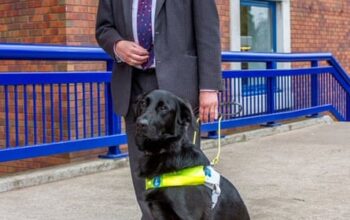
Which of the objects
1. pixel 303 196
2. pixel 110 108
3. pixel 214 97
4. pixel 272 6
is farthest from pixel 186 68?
pixel 272 6

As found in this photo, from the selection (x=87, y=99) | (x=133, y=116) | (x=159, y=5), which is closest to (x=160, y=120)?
(x=133, y=116)

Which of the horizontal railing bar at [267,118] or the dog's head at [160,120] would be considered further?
the horizontal railing bar at [267,118]

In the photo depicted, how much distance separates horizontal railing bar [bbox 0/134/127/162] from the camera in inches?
231

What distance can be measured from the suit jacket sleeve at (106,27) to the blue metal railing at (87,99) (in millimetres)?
969

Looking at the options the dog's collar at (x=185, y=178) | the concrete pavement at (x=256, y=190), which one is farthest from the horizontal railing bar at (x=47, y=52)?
the dog's collar at (x=185, y=178)

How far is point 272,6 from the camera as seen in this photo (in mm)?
11773

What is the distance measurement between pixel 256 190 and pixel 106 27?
9.25ft

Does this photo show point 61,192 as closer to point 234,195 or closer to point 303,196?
point 303,196

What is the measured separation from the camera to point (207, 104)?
3451 mm

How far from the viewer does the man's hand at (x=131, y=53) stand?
134 inches

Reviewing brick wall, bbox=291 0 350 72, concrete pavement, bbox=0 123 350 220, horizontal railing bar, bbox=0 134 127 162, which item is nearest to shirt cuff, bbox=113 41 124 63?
concrete pavement, bbox=0 123 350 220

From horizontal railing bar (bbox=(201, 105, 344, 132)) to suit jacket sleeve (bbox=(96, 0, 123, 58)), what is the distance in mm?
4457

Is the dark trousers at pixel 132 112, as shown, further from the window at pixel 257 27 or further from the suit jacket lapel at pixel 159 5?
the window at pixel 257 27

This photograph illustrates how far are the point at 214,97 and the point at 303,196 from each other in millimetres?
2543
